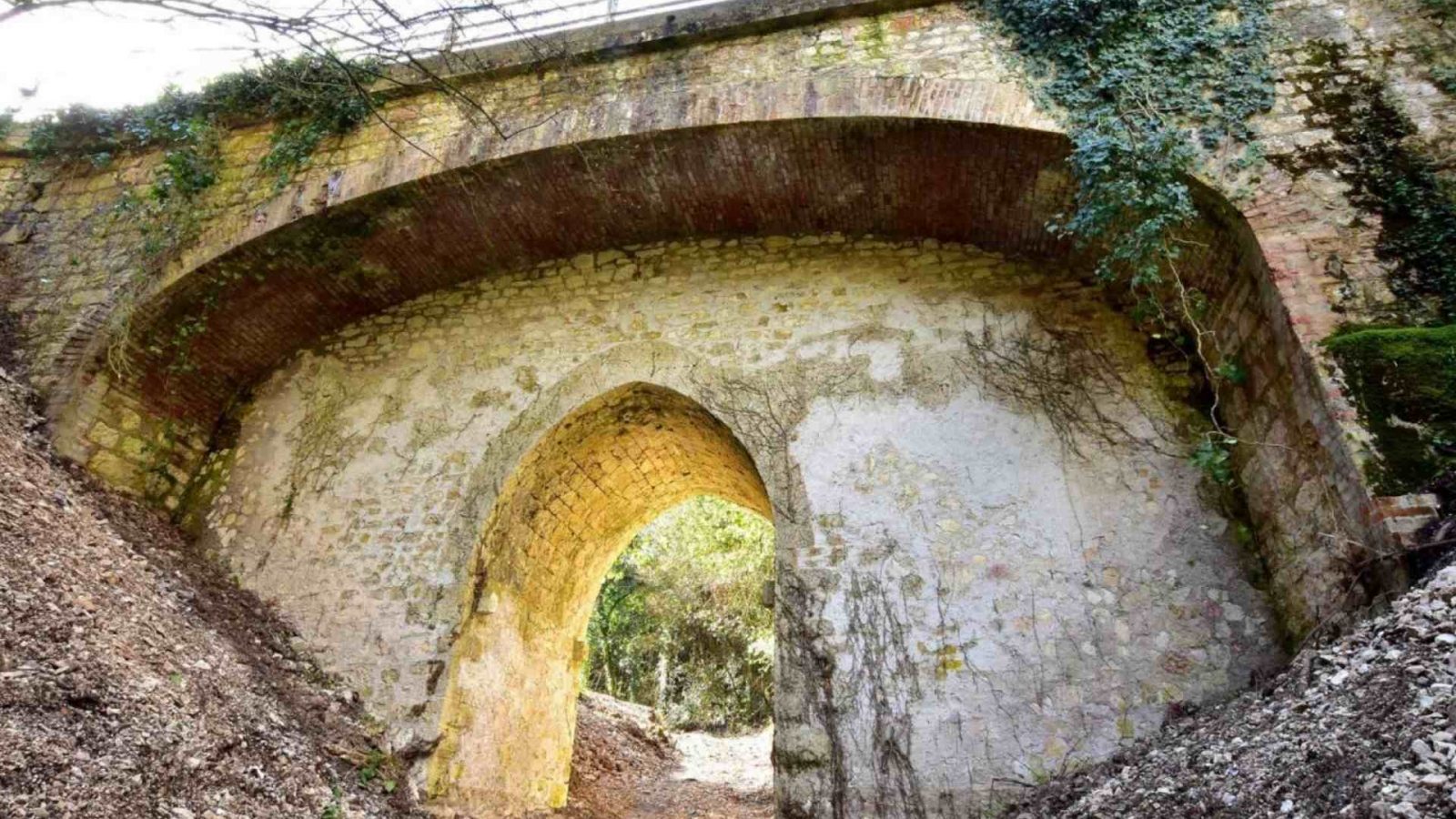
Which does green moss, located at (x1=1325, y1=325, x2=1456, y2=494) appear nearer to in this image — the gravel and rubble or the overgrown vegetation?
the gravel and rubble

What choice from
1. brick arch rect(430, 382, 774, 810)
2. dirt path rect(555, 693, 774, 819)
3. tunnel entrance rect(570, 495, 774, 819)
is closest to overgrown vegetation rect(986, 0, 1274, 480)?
brick arch rect(430, 382, 774, 810)

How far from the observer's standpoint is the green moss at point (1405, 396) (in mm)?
3389

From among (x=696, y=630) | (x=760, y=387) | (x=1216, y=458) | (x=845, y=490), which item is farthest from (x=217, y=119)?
→ (x=696, y=630)

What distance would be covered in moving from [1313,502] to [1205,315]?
4.23 ft

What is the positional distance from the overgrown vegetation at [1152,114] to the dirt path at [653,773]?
515 centimetres

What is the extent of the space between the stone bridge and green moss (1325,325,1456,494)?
0.11m

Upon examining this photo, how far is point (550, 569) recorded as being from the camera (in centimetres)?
638

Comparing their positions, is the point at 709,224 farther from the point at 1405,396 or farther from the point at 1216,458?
the point at 1405,396

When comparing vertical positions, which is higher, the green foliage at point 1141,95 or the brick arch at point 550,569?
the green foliage at point 1141,95

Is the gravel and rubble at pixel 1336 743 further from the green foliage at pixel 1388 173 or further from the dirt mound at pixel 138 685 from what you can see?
the dirt mound at pixel 138 685

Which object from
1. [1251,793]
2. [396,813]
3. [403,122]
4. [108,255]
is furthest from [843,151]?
[108,255]

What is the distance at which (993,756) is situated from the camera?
416 cm

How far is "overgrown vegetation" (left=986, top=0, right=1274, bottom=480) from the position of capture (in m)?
4.43

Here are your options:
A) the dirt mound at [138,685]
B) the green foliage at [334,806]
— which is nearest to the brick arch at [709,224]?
the dirt mound at [138,685]
